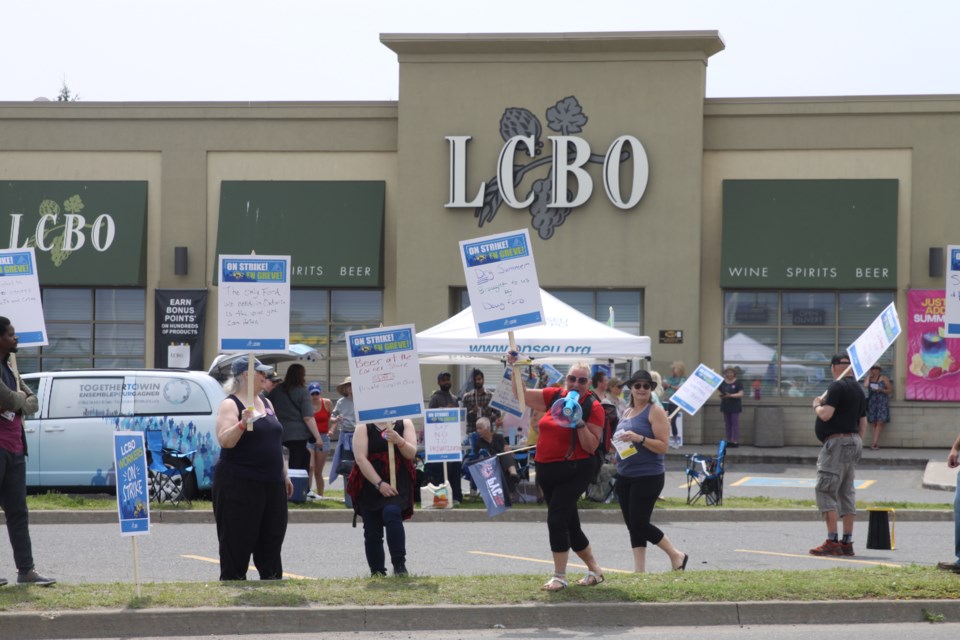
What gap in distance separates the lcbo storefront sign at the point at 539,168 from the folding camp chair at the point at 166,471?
12777 mm

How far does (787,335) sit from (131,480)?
814 inches

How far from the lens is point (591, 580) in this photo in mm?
9578

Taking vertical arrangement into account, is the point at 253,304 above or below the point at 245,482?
above

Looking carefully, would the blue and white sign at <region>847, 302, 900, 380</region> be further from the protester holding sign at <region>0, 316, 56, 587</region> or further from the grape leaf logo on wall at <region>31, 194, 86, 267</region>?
the grape leaf logo on wall at <region>31, 194, 86, 267</region>

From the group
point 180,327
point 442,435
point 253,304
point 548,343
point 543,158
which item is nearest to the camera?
point 253,304

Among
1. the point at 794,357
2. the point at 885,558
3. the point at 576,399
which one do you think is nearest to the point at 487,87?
the point at 794,357

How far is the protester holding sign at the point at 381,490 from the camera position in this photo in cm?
984

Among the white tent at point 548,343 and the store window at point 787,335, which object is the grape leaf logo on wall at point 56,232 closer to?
the white tent at point 548,343

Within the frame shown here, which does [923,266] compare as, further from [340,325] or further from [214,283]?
[214,283]

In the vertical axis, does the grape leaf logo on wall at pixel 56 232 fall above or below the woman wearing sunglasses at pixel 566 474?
above

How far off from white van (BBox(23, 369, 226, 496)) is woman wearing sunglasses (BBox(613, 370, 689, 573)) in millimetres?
7106

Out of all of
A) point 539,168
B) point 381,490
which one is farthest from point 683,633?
point 539,168

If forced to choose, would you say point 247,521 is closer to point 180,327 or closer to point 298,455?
point 298,455

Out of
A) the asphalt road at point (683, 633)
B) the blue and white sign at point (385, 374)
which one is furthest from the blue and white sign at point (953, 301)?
the blue and white sign at point (385, 374)
